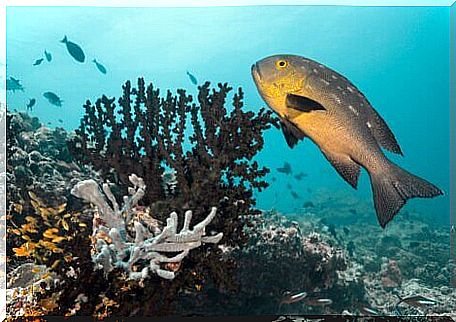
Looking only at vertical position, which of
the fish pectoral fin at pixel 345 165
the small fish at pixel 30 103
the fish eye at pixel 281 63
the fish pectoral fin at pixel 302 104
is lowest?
the fish pectoral fin at pixel 345 165

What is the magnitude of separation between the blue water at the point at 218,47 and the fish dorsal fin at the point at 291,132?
8.20ft

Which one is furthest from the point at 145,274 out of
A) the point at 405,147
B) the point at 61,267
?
the point at 405,147

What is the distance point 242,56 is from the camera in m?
8.07

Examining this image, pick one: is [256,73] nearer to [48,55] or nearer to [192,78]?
[192,78]

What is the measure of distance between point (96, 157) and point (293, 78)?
2.00m

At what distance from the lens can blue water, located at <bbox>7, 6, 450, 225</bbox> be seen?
7.00 metres

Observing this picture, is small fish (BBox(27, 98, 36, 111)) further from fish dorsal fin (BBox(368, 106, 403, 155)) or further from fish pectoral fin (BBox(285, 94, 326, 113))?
fish dorsal fin (BBox(368, 106, 403, 155))

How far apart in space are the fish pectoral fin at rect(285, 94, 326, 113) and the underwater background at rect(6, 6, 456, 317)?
75cm

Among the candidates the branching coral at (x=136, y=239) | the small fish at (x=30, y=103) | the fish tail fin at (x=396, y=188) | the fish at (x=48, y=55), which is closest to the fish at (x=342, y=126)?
the fish tail fin at (x=396, y=188)

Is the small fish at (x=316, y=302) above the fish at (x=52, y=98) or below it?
below

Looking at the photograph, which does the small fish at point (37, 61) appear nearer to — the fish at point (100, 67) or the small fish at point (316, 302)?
the fish at point (100, 67)

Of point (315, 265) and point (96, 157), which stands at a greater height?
point (96, 157)

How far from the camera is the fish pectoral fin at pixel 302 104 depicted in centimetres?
410

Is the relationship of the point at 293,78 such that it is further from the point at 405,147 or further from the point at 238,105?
the point at 405,147
